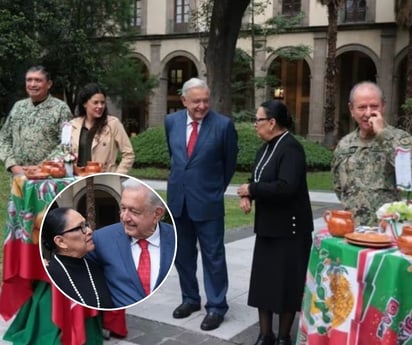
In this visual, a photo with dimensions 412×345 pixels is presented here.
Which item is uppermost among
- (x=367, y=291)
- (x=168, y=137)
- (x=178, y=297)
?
(x=168, y=137)

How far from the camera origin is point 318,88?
91.2 ft

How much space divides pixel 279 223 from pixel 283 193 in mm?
218

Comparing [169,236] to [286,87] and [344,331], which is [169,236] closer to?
[344,331]

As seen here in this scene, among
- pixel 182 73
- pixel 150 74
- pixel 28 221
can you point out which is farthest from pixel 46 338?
pixel 182 73

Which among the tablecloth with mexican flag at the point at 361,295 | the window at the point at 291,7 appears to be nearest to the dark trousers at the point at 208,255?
the tablecloth with mexican flag at the point at 361,295

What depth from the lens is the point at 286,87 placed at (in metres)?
31.9

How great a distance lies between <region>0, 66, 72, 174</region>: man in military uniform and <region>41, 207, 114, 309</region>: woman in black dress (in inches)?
96.8

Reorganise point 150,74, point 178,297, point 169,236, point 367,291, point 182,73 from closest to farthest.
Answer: point 169,236 < point 367,291 < point 178,297 < point 150,74 < point 182,73

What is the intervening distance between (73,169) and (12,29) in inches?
613

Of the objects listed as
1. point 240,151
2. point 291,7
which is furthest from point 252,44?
point 240,151

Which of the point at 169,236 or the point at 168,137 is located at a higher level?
the point at 168,137

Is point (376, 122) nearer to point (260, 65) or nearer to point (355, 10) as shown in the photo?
point (355, 10)

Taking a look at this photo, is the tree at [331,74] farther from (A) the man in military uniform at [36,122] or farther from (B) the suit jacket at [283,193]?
(B) the suit jacket at [283,193]

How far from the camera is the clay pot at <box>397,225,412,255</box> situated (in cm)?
253
